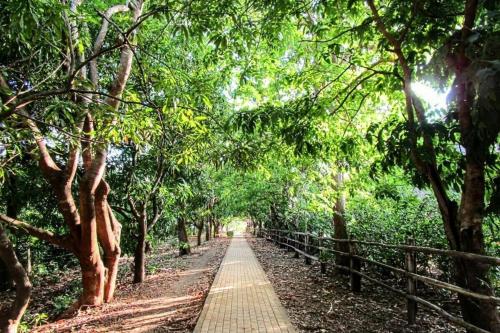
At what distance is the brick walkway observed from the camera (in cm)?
625

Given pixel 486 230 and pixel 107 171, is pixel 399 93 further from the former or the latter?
pixel 107 171

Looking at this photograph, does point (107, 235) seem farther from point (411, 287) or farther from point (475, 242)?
point (475, 242)

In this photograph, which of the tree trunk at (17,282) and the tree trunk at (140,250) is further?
the tree trunk at (140,250)

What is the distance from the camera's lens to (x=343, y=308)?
23.1 ft

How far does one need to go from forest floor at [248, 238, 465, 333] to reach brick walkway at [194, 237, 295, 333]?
257mm

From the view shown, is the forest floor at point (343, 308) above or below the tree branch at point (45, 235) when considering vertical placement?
below

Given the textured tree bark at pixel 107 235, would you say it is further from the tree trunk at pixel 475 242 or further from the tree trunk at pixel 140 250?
the tree trunk at pixel 475 242

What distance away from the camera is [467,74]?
2844mm

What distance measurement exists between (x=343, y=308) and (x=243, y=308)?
6.51ft

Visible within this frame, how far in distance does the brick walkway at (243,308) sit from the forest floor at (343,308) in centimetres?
26

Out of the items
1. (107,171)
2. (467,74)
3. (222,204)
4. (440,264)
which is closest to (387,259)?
(440,264)

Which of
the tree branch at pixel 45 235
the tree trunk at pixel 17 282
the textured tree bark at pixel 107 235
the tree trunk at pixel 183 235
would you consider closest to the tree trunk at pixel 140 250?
the textured tree bark at pixel 107 235

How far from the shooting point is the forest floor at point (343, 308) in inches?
232

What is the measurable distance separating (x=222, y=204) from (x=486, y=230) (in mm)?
27166
